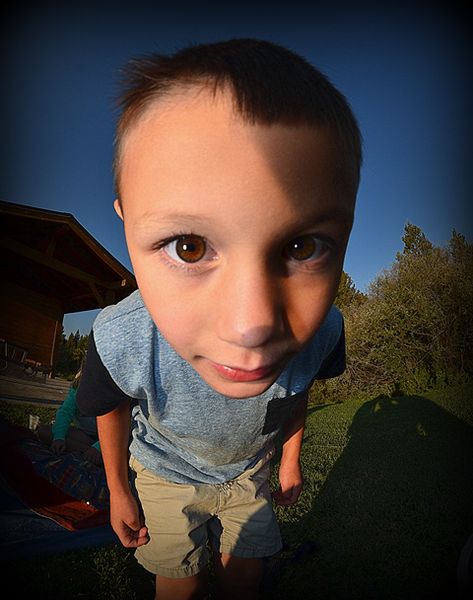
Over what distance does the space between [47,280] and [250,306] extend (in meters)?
0.53

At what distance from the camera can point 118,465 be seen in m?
0.62

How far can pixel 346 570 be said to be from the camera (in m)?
0.94

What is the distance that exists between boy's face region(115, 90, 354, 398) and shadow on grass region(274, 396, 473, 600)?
0.81 metres

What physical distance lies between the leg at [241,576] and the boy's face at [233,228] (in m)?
0.55

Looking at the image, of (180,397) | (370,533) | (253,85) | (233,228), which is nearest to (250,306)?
(233,228)

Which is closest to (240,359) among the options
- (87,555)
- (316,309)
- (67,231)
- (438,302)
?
(316,309)

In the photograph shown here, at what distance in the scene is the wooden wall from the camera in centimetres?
62

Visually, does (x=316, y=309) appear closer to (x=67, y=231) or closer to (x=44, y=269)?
(x=67, y=231)

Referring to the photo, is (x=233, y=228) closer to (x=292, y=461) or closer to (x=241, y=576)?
(x=292, y=461)

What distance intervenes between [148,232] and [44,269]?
45 centimetres

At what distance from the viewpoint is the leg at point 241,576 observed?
700mm

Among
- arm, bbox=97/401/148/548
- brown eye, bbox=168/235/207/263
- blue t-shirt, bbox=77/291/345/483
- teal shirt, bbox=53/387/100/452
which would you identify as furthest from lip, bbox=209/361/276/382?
teal shirt, bbox=53/387/100/452

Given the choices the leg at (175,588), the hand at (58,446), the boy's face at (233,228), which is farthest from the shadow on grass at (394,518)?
the hand at (58,446)

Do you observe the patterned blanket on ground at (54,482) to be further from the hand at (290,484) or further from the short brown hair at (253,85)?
the short brown hair at (253,85)
